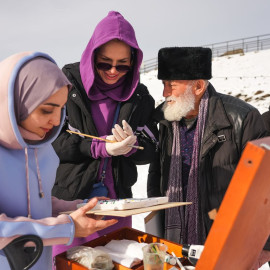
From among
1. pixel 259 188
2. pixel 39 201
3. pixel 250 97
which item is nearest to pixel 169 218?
pixel 39 201

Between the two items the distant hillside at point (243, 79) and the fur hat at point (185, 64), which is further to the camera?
the distant hillside at point (243, 79)

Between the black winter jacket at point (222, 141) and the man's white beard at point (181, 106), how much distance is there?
150 mm

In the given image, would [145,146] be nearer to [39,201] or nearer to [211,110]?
[211,110]

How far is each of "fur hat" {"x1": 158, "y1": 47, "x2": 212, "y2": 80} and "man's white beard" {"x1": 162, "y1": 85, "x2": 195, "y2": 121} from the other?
118mm

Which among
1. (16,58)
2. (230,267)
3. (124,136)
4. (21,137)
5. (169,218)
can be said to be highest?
(16,58)

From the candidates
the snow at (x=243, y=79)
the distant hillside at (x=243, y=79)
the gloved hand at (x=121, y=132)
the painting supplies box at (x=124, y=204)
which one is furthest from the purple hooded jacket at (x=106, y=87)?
the distant hillside at (x=243, y=79)

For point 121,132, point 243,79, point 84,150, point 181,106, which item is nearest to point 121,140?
point 121,132

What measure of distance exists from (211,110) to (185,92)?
26 cm

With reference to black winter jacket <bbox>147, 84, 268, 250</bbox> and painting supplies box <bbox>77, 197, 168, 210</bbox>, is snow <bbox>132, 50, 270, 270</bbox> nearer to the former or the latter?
black winter jacket <bbox>147, 84, 268, 250</bbox>

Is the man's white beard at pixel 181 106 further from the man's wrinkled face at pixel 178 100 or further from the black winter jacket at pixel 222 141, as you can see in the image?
the black winter jacket at pixel 222 141

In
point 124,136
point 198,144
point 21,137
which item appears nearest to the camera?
point 21,137

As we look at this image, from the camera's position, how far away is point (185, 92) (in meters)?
2.49

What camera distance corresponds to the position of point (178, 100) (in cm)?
244

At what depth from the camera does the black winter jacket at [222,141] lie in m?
2.22
